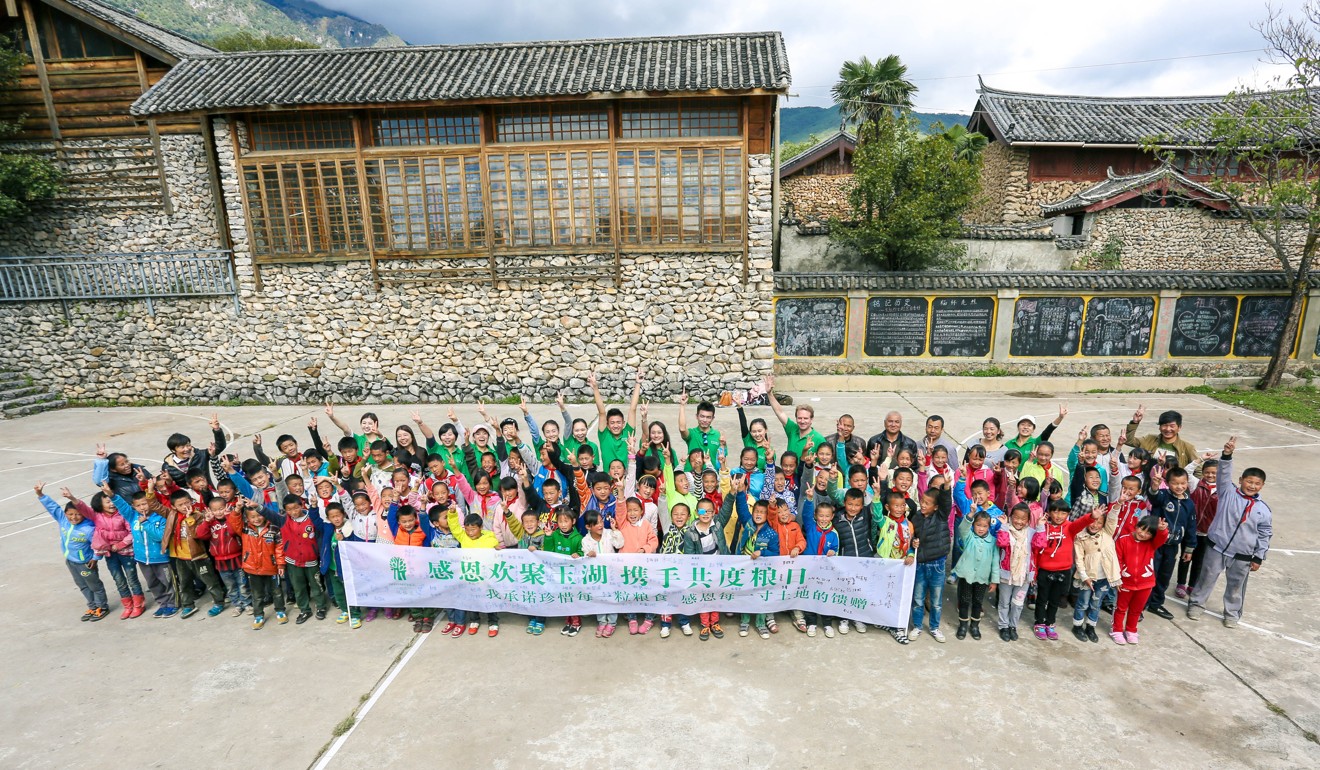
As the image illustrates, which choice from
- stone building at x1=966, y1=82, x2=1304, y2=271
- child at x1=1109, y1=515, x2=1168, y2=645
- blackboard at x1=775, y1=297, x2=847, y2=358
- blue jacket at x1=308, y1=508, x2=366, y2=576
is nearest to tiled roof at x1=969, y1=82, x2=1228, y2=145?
stone building at x1=966, y1=82, x2=1304, y2=271

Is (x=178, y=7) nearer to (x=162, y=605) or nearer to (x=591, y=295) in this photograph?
(x=591, y=295)

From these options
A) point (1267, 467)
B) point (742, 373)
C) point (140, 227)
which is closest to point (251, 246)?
point (140, 227)

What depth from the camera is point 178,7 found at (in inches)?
2422

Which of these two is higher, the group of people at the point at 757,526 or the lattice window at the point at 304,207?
the lattice window at the point at 304,207

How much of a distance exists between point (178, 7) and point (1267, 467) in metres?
83.6

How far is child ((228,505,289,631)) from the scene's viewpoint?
18.5 feet

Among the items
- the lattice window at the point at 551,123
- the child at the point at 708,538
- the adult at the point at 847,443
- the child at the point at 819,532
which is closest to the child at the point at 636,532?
the child at the point at 708,538

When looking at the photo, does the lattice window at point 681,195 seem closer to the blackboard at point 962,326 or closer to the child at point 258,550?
the blackboard at point 962,326

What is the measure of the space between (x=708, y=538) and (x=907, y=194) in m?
12.7

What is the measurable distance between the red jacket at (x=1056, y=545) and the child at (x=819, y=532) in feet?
5.21

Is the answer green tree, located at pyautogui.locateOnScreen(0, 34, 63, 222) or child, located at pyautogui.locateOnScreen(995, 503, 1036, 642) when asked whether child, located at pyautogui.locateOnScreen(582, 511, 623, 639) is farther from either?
green tree, located at pyautogui.locateOnScreen(0, 34, 63, 222)

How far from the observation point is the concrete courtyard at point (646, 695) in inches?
168

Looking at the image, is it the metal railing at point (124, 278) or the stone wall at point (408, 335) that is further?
the metal railing at point (124, 278)

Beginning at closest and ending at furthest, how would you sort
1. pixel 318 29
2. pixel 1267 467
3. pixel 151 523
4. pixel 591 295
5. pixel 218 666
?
pixel 218 666 → pixel 151 523 → pixel 1267 467 → pixel 591 295 → pixel 318 29
